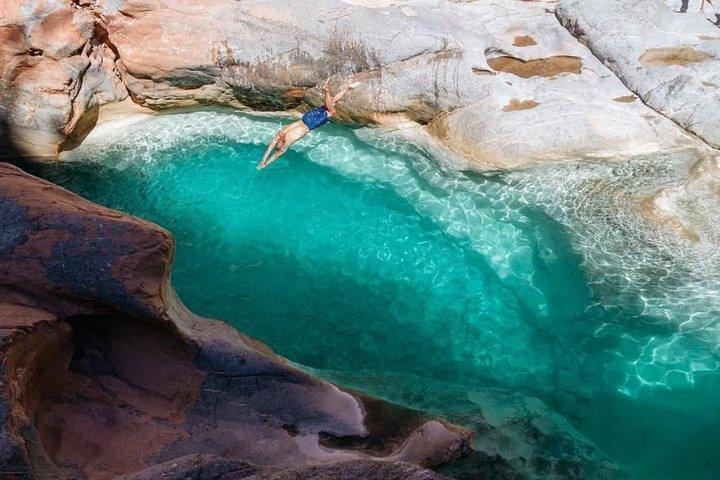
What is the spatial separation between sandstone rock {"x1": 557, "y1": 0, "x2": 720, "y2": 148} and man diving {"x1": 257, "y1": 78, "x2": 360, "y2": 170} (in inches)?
108

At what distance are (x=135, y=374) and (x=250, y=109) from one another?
439 centimetres

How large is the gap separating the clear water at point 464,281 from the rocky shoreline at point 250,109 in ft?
1.18

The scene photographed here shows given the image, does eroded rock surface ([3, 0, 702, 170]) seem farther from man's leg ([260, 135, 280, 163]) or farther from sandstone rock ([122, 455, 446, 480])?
sandstone rock ([122, 455, 446, 480])

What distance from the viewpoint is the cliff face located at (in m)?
3.46

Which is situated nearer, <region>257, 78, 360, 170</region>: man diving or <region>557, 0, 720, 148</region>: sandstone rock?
<region>557, 0, 720, 148</region>: sandstone rock

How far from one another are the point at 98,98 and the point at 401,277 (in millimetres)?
4280

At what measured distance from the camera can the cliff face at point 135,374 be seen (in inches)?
136

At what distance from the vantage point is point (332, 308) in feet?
18.8

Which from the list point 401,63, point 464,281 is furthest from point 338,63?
point 464,281

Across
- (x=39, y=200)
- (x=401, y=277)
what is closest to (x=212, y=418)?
(x=39, y=200)

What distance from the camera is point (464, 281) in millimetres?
5945

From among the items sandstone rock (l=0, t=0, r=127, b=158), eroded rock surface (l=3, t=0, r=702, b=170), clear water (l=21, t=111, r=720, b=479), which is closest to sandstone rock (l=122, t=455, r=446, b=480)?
clear water (l=21, t=111, r=720, b=479)

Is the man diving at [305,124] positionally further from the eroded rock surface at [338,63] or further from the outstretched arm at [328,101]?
the eroded rock surface at [338,63]

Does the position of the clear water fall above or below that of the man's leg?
below
